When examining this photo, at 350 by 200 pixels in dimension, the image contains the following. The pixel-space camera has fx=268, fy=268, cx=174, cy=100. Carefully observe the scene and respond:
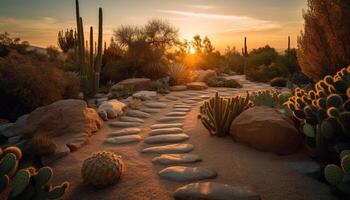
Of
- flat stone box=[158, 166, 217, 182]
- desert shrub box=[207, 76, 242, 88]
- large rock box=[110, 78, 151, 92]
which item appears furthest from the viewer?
desert shrub box=[207, 76, 242, 88]

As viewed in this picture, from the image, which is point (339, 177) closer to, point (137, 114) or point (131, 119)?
point (131, 119)

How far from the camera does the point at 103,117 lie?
19.0ft

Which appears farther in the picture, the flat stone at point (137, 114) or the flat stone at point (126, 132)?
the flat stone at point (137, 114)

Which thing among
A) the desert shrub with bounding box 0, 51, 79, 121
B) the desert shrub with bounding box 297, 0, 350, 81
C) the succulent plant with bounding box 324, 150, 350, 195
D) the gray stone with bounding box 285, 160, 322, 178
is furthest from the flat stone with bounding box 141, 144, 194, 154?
the desert shrub with bounding box 0, 51, 79, 121

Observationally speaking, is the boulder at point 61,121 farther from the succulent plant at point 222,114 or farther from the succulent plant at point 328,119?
the succulent plant at point 328,119

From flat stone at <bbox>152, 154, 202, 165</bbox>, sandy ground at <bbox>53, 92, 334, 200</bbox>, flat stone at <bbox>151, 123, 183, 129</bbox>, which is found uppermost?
flat stone at <bbox>151, 123, 183, 129</bbox>

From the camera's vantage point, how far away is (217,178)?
2.92 meters

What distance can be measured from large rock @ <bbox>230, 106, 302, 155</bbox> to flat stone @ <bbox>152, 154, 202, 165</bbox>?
840 millimetres

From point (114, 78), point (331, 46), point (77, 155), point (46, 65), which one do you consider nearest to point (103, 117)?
point (77, 155)

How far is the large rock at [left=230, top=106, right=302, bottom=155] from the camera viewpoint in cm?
353

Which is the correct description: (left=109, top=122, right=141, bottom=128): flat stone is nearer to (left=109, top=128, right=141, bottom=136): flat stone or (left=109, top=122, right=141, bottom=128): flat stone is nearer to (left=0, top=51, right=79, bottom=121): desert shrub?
(left=109, top=128, right=141, bottom=136): flat stone

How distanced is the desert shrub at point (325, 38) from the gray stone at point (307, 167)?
2.93 meters

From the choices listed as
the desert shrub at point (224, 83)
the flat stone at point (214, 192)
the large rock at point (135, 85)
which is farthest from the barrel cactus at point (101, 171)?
the desert shrub at point (224, 83)

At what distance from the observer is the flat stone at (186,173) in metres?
2.90
